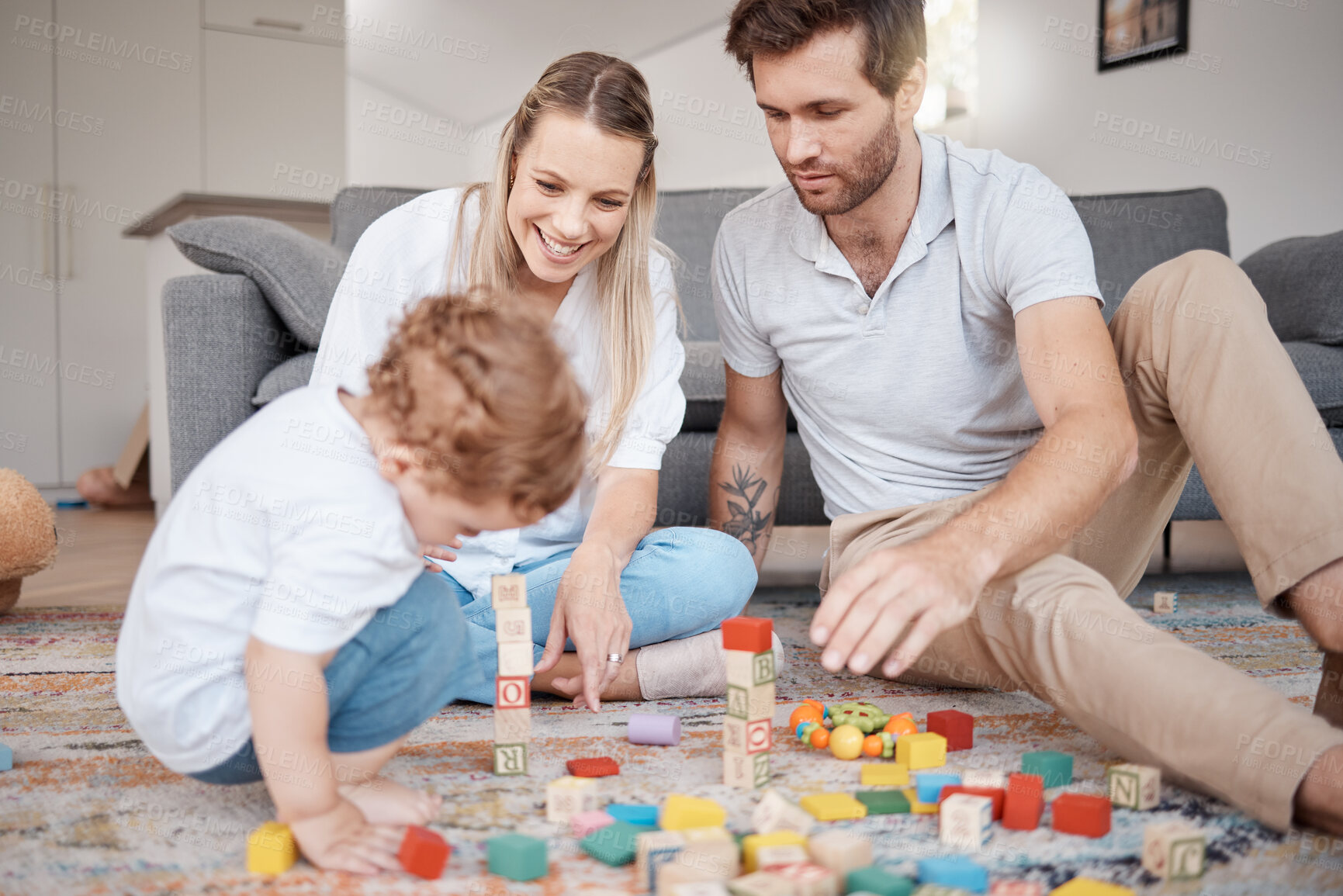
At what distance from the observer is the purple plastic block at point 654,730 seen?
3.54ft

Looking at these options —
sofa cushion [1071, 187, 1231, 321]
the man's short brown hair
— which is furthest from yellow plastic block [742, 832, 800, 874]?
sofa cushion [1071, 187, 1231, 321]

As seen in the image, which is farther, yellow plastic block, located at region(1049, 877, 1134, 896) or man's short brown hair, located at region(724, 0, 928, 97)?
man's short brown hair, located at region(724, 0, 928, 97)

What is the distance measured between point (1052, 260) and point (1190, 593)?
1.14 m

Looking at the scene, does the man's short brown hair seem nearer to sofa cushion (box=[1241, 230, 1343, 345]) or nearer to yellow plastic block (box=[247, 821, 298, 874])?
yellow plastic block (box=[247, 821, 298, 874])

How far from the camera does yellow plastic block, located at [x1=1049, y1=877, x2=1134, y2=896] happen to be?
2.24 ft

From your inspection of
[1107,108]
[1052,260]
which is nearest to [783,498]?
[1052,260]

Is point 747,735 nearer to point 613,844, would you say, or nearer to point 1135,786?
point 613,844

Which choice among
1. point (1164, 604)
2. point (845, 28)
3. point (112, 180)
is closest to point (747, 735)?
point (845, 28)

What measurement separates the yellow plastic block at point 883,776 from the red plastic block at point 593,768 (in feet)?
0.77

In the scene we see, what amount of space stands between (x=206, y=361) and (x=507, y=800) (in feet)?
4.08

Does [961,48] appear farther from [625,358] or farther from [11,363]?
[11,363]

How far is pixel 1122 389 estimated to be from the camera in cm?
112

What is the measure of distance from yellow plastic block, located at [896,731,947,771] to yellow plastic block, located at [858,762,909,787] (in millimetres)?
31

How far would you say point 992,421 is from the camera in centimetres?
134
